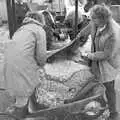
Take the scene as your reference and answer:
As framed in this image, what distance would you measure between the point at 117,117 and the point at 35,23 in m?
1.56

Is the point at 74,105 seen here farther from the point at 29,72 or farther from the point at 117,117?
the point at 117,117

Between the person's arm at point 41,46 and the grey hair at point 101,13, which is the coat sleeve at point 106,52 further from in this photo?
the person's arm at point 41,46

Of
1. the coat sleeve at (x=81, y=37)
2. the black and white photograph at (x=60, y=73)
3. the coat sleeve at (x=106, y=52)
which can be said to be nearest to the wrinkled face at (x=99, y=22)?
the black and white photograph at (x=60, y=73)

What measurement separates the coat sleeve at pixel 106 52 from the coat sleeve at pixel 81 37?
56 cm

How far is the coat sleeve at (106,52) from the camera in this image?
2.79 metres

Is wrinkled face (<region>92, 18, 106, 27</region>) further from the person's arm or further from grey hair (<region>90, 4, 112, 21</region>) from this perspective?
the person's arm

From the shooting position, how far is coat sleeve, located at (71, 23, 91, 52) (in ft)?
11.2

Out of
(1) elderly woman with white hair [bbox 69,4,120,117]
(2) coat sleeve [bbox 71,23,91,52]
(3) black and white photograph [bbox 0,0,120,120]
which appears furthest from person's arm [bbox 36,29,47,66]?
(2) coat sleeve [bbox 71,23,91,52]

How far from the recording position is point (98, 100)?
9.04ft

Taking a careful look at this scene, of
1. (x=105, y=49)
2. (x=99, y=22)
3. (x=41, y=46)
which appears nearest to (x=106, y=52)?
(x=105, y=49)

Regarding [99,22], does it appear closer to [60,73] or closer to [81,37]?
[81,37]

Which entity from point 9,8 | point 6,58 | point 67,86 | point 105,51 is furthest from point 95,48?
point 9,8

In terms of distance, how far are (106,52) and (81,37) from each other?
768mm

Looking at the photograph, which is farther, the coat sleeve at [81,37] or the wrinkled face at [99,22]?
the coat sleeve at [81,37]
